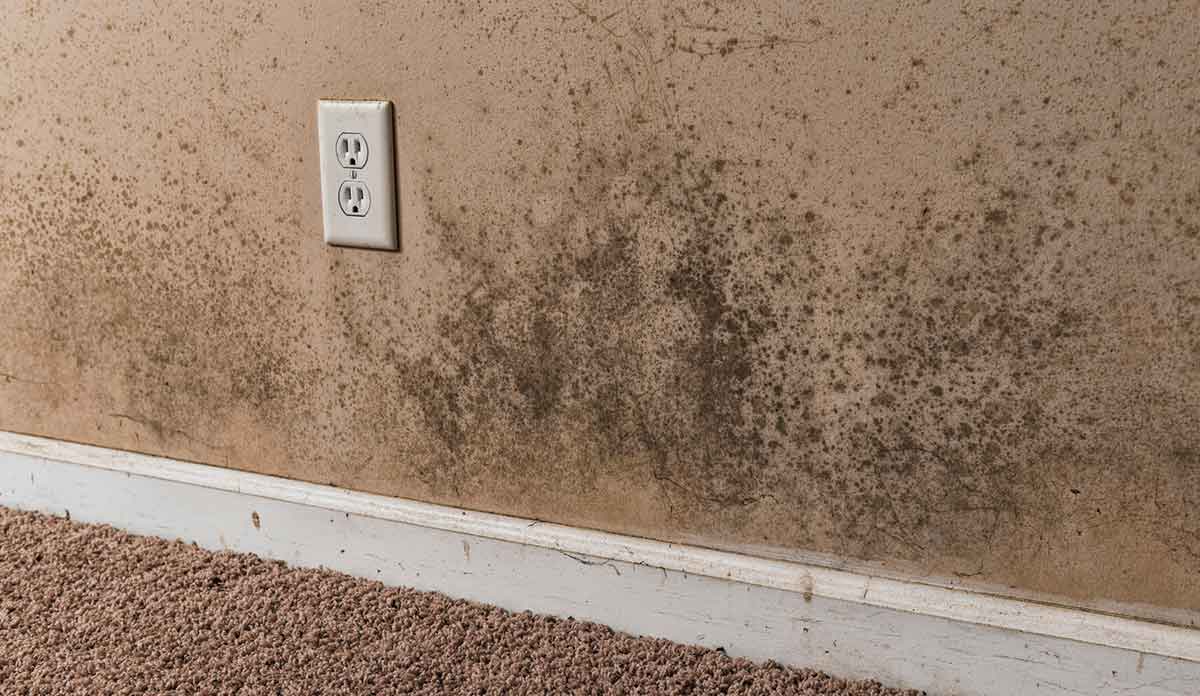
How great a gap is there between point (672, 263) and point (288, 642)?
2.02 feet

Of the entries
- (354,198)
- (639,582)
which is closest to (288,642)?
(639,582)

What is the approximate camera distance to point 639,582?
4.13ft

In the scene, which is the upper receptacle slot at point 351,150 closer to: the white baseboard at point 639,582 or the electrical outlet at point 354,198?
the electrical outlet at point 354,198

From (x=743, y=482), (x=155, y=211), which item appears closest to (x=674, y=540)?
(x=743, y=482)

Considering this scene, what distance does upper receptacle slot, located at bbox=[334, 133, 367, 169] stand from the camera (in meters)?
1.29

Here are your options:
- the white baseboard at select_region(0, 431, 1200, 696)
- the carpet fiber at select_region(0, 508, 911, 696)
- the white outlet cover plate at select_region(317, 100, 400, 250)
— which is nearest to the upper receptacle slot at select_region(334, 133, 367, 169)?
the white outlet cover plate at select_region(317, 100, 400, 250)

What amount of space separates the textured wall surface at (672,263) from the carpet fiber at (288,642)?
0.14 m

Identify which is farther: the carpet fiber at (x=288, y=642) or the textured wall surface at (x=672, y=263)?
the carpet fiber at (x=288, y=642)

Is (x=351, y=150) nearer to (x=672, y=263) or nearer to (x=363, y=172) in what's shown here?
(x=363, y=172)

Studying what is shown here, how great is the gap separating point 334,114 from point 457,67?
0.17 meters

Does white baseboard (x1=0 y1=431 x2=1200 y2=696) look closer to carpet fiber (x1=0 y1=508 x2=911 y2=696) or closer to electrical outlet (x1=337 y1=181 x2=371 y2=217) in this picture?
carpet fiber (x1=0 y1=508 x2=911 y2=696)

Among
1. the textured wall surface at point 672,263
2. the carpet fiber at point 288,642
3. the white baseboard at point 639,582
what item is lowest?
the carpet fiber at point 288,642

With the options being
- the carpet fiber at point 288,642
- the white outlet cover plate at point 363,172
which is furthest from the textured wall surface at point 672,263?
the carpet fiber at point 288,642

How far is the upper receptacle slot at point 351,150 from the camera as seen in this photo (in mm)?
1288
